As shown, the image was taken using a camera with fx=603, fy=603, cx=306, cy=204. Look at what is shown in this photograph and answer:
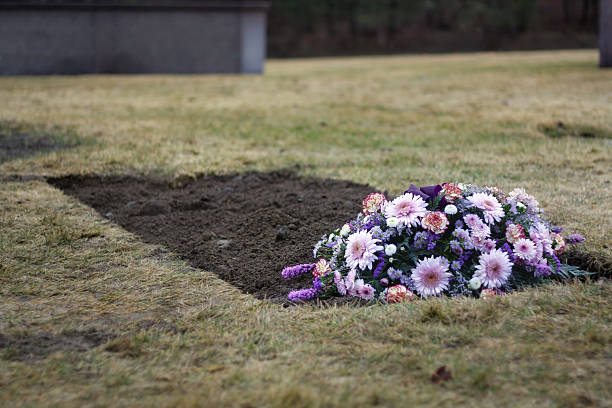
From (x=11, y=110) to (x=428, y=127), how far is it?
6.25m

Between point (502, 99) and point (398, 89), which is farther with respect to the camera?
→ point (398, 89)

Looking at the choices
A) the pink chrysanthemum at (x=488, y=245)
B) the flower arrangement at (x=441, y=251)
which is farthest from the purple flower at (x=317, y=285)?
the pink chrysanthemum at (x=488, y=245)

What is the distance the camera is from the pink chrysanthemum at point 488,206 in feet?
9.79

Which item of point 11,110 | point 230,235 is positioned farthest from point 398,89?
point 230,235

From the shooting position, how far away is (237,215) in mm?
4402

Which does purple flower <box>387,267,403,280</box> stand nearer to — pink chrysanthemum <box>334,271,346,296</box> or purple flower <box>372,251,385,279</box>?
purple flower <box>372,251,385,279</box>

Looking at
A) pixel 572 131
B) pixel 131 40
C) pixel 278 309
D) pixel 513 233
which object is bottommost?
pixel 278 309

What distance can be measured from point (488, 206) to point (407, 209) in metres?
0.41

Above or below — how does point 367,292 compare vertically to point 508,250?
below

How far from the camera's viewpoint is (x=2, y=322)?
2713 millimetres

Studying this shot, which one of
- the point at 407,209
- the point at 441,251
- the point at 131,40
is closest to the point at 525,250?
the point at 441,251

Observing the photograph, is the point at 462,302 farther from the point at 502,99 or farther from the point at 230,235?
the point at 502,99

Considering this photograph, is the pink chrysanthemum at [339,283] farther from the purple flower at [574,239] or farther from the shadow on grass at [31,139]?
the shadow on grass at [31,139]

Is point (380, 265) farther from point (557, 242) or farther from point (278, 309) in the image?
point (557, 242)
